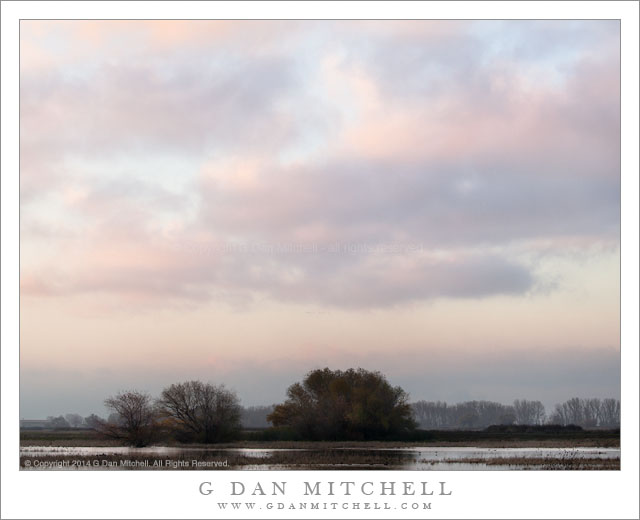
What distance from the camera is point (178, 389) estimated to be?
94.2ft

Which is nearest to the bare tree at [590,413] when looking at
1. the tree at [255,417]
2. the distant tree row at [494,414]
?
the distant tree row at [494,414]

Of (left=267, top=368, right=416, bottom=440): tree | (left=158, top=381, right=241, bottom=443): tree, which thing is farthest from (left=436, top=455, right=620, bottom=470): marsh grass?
(left=158, top=381, right=241, bottom=443): tree

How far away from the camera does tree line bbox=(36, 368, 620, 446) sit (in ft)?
89.1

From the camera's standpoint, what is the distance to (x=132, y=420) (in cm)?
2734

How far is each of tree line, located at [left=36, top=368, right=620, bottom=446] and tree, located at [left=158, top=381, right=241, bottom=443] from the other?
0.03 meters

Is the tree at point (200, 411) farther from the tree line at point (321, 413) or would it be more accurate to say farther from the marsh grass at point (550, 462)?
the marsh grass at point (550, 462)

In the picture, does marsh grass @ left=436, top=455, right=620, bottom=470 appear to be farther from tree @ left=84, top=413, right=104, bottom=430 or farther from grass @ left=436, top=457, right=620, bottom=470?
tree @ left=84, top=413, right=104, bottom=430

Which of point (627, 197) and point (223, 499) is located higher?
point (627, 197)

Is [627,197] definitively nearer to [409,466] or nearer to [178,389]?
[409,466]

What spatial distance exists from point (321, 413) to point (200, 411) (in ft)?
14.5

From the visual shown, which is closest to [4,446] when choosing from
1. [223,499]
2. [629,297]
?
[223,499]

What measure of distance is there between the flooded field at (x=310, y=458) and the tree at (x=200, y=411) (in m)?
1.38

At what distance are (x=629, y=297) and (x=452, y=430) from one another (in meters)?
12.4

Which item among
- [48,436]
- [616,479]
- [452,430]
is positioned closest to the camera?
[616,479]
